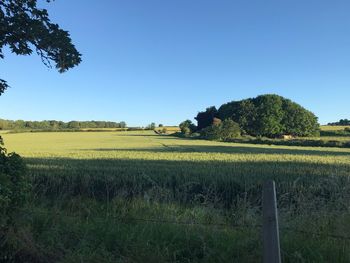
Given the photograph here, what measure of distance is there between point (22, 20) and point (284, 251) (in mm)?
4644

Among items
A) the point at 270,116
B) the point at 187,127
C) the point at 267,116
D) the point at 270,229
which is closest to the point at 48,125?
the point at 187,127

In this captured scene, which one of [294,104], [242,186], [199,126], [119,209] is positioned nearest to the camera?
[119,209]

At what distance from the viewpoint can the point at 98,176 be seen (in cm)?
1518

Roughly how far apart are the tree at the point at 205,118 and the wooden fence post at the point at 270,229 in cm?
10811

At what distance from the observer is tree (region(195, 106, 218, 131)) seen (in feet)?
373

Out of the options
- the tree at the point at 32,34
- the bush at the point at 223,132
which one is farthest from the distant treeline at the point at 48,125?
the tree at the point at 32,34

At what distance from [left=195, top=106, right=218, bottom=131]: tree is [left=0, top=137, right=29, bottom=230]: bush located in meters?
107

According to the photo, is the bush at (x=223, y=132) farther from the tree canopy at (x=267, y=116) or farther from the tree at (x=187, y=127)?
the tree at (x=187, y=127)

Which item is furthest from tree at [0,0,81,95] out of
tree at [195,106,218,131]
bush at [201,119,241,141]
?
tree at [195,106,218,131]

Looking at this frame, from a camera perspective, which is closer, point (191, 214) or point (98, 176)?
point (191, 214)

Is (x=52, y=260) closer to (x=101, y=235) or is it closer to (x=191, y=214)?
(x=101, y=235)

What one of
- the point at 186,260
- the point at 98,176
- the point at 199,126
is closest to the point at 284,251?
the point at 186,260

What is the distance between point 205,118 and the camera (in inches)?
4567

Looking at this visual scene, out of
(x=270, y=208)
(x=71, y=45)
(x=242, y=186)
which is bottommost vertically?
(x=242, y=186)
